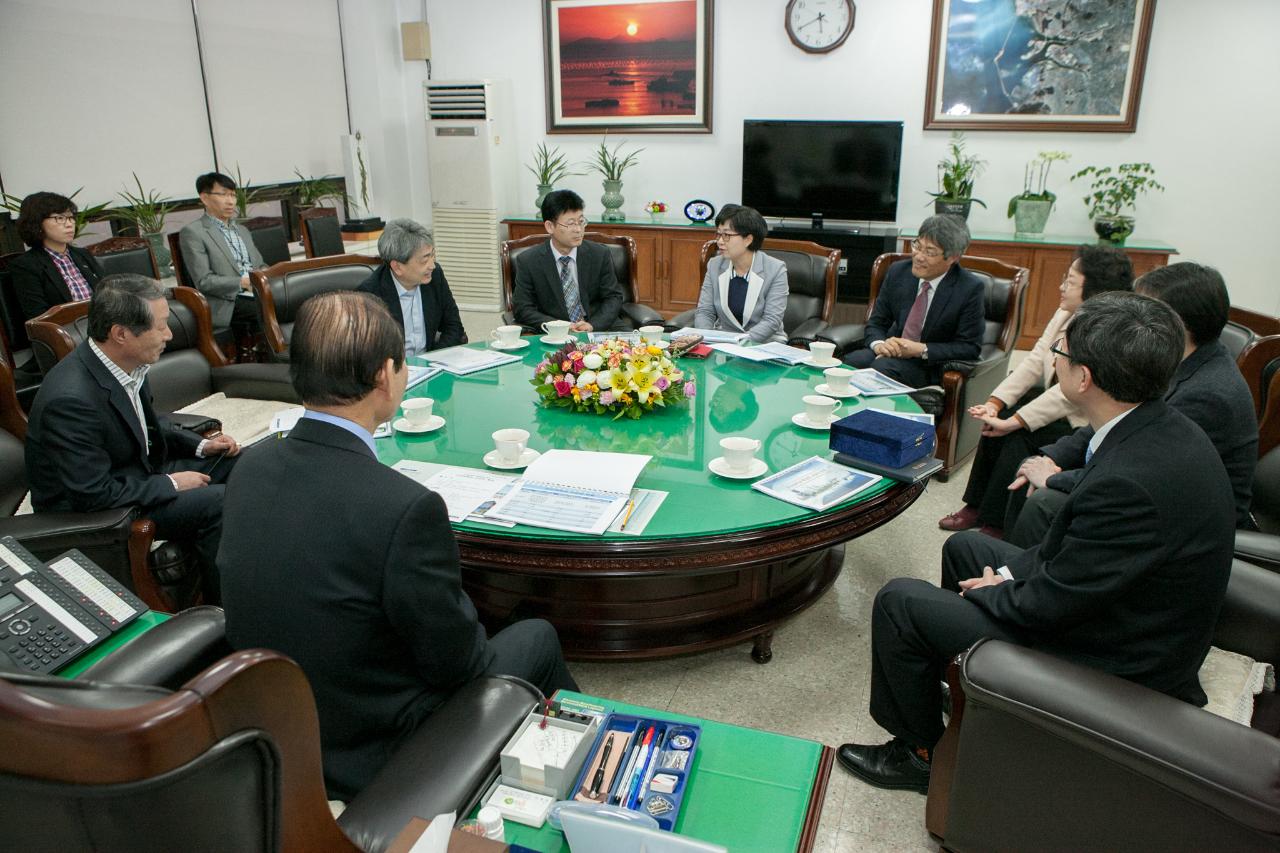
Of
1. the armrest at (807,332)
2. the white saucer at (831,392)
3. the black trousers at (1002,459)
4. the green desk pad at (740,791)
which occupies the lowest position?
the black trousers at (1002,459)

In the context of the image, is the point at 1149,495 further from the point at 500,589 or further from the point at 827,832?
the point at 500,589

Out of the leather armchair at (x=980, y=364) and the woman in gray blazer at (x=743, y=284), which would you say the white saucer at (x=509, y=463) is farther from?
the leather armchair at (x=980, y=364)

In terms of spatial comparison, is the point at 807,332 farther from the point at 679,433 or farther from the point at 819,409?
the point at 679,433

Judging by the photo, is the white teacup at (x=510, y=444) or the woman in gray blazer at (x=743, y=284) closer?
the white teacup at (x=510, y=444)

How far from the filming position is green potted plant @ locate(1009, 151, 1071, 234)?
5.23 meters

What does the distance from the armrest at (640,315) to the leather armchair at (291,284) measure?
124 cm

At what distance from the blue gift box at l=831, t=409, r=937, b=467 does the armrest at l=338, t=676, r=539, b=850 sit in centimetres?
113

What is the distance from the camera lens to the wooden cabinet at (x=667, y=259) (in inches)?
236

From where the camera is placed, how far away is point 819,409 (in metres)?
2.30

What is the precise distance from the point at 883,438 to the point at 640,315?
2.22 metres

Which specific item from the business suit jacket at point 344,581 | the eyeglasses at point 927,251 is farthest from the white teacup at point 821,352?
the business suit jacket at point 344,581

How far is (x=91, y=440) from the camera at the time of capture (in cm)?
209

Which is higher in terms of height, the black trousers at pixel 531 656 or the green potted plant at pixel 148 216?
the green potted plant at pixel 148 216

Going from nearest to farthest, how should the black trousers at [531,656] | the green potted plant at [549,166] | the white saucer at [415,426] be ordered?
the black trousers at [531,656], the white saucer at [415,426], the green potted plant at [549,166]
